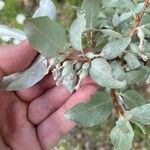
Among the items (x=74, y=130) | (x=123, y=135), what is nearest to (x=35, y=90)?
(x=123, y=135)

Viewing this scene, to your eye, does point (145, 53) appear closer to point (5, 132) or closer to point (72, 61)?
point (72, 61)

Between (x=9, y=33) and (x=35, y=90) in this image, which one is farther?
(x=35, y=90)

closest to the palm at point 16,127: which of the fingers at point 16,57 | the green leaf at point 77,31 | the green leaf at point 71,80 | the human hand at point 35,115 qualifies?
the human hand at point 35,115

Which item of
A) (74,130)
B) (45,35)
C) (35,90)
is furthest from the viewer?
(74,130)

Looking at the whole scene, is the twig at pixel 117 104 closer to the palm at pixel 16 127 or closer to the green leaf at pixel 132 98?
the green leaf at pixel 132 98

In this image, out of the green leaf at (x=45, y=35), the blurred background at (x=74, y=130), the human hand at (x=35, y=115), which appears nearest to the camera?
the green leaf at (x=45, y=35)

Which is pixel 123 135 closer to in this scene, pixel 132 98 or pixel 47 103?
pixel 132 98

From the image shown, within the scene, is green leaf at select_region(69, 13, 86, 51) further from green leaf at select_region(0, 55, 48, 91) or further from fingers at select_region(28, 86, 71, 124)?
fingers at select_region(28, 86, 71, 124)
